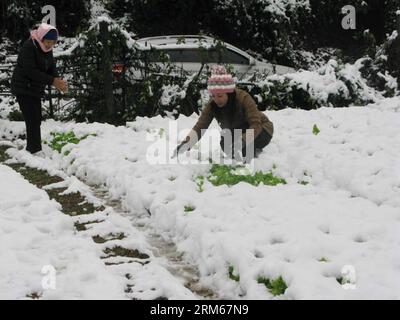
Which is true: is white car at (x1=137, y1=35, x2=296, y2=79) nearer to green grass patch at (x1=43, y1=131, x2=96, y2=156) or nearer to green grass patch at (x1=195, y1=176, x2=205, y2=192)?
green grass patch at (x1=43, y1=131, x2=96, y2=156)

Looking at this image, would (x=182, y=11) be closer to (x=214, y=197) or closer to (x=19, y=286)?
(x=214, y=197)

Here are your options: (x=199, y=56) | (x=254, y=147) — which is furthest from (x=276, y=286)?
(x=199, y=56)

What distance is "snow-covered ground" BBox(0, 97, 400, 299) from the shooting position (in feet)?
10.1

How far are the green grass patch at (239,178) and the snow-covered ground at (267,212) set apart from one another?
5.6 inches

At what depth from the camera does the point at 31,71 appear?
22.1 ft

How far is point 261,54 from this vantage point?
1828 cm

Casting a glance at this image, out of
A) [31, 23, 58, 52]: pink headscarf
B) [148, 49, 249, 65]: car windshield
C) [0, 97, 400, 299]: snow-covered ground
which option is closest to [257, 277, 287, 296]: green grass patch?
[0, 97, 400, 299]: snow-covered ground

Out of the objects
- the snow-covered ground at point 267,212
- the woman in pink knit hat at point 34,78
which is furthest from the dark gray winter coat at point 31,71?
the snow-covered ground at point 267,212

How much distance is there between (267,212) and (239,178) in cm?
102

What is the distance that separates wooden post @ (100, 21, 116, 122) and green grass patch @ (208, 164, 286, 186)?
406 cm

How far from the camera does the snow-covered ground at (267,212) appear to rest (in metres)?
3.09

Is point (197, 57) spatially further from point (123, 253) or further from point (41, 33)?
point (123, 253)
